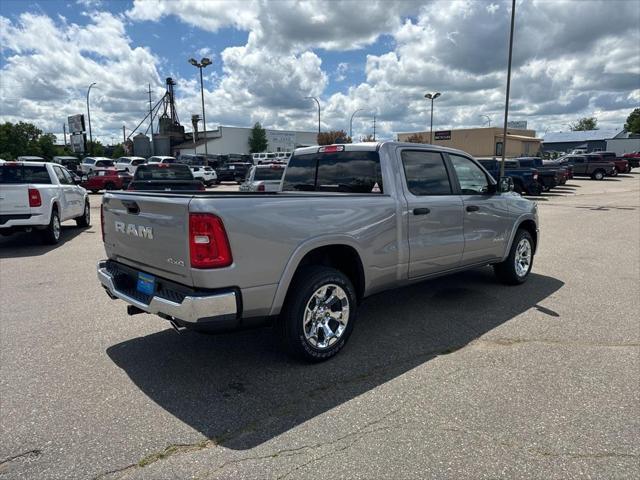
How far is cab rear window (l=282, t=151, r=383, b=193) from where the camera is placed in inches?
177

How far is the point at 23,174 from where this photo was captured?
9414mm

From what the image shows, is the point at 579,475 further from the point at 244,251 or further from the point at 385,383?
the point at 244,251

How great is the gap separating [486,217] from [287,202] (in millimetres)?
3041

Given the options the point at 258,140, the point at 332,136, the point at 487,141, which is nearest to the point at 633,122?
the point at 487,141

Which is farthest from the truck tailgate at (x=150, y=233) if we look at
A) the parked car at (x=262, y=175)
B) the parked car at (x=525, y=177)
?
the parked car at (x=525, y=177)

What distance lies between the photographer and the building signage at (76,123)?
2367 inches

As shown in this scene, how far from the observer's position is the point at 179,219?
3.16 m

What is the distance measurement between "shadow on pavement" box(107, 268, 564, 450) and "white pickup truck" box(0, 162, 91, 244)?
20.1 ft

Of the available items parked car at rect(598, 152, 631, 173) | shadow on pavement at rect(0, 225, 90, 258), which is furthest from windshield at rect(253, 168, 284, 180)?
parked car at rect(598, 152, 631, 173)

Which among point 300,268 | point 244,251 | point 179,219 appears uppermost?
point 179,219

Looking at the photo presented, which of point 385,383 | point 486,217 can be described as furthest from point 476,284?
point 385,383

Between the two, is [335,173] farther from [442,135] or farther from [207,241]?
[442,135]

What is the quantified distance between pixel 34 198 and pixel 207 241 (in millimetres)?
7572

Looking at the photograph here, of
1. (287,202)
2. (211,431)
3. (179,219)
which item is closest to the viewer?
(211,431)
